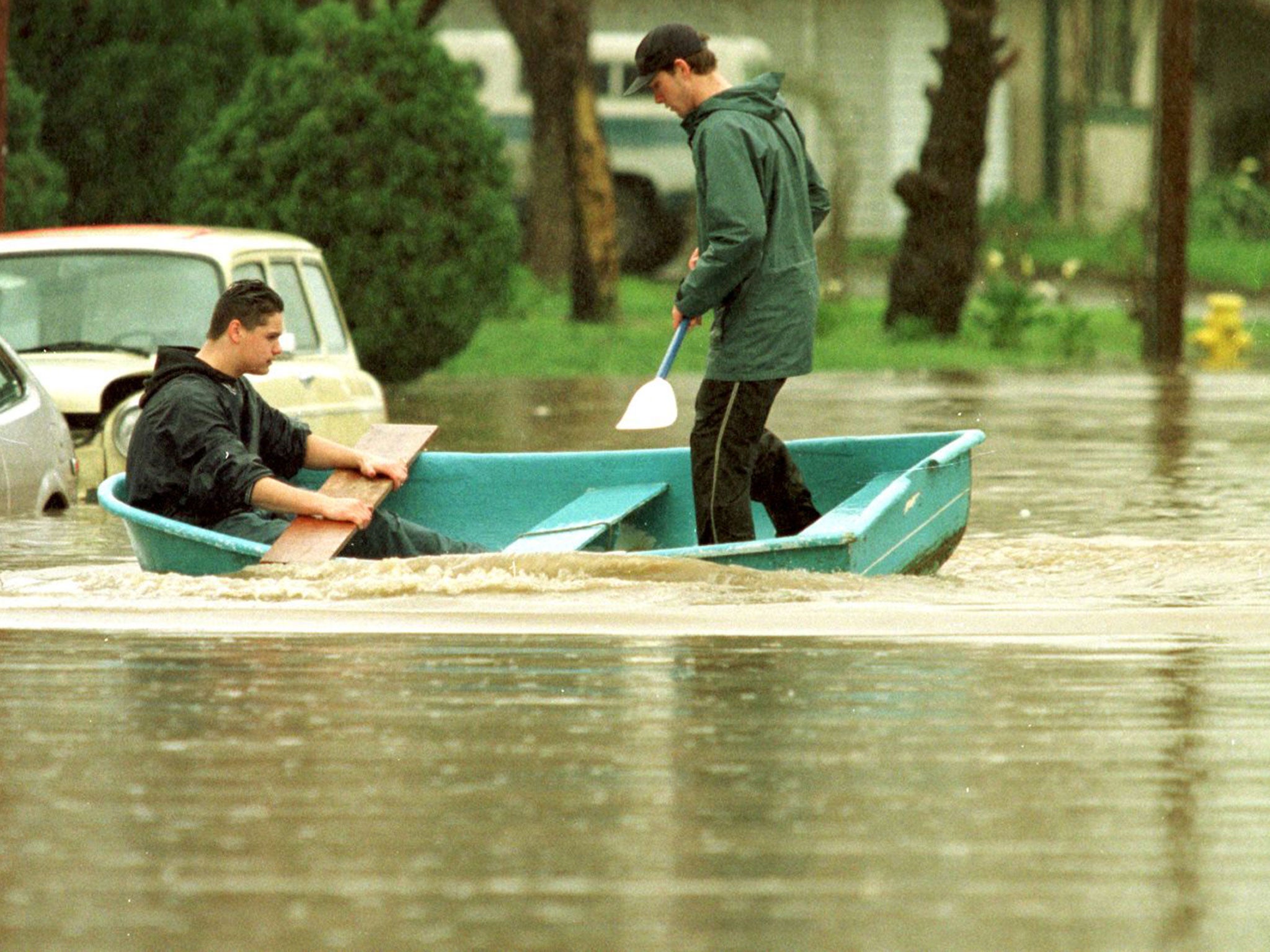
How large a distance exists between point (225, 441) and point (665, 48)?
1879 mm

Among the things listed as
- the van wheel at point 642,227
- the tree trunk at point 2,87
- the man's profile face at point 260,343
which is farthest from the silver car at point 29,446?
the van wheel at point 642,227

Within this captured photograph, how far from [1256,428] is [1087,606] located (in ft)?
26.5

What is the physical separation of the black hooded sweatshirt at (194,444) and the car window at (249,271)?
11.4ft

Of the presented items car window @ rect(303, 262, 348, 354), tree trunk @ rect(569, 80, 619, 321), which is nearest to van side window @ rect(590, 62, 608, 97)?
tree trunk @ rect(569, 80, 619, 321)

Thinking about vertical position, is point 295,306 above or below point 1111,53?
below

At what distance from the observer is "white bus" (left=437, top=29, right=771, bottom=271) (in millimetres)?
34156

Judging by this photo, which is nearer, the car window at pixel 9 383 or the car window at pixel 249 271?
the car window at pixel 9 383

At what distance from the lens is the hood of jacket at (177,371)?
9375 millimetres

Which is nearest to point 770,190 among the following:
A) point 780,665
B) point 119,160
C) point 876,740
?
point 780,665

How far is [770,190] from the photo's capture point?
952cm

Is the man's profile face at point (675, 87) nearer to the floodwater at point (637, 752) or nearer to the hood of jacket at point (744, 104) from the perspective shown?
the hood of jacket at point (744, 104)

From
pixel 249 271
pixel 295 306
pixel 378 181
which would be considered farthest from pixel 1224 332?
pixel 249 271

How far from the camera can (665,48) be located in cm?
941

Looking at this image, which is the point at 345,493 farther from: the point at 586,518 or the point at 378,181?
the point at 378,181
